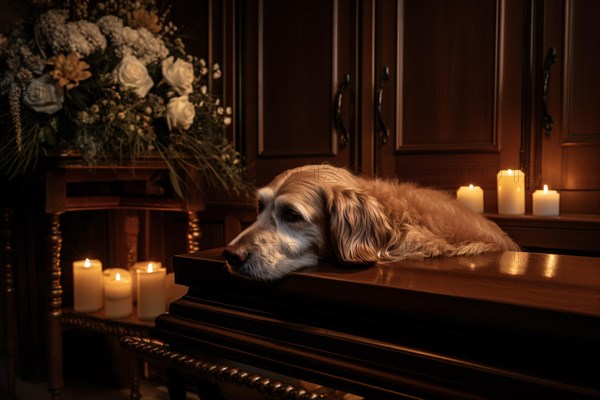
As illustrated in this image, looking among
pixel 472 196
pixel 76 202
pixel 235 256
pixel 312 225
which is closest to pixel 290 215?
pixel 312 225

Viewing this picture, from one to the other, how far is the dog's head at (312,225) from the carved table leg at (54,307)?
1.25 meters

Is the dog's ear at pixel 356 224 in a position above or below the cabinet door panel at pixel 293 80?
below

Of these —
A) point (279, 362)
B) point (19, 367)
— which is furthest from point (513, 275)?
point (19, 367)

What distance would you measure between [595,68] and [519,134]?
317mm

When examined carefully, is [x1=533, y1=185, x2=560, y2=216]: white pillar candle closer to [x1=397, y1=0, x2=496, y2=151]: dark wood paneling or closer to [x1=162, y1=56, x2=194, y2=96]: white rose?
[x1=397, y1=0, x2=496, y2=151]: dark wood paneling

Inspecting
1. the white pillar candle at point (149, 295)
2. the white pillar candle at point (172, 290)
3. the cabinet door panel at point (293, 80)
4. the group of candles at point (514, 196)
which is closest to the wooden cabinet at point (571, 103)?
the group of candles at point (514, 196)

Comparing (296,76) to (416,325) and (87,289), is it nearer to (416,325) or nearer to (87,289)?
(87,289)

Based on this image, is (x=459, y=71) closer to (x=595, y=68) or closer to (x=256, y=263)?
(x=595, y=68)

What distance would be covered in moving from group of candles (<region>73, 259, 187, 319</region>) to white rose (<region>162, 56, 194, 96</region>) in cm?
73

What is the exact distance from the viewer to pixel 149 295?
2.01 meters

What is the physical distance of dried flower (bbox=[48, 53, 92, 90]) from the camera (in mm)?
1791

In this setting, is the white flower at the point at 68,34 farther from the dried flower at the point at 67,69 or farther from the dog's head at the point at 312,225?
the dog's head at the point at 312,225

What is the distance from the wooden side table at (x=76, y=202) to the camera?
6.10 ft

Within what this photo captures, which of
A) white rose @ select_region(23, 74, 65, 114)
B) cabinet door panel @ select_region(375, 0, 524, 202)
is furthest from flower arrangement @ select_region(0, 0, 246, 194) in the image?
cabinet door panel @ select_region(375, 0, 524, 202)
